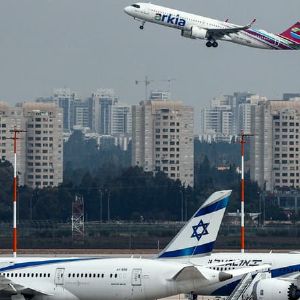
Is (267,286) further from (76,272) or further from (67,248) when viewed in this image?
(67,248)

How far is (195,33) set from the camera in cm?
16200

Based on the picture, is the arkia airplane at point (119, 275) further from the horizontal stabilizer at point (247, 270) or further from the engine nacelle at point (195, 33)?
the engine nacelle at point (195, 33)

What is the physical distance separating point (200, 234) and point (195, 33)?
7428cm

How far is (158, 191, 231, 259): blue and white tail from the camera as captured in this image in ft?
293

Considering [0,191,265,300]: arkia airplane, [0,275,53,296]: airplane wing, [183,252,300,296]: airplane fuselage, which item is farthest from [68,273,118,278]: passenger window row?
[183,252,300,296]: airplane fuselage

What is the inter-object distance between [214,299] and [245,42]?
66292 millimetres

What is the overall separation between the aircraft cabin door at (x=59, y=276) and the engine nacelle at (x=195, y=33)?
246 feet

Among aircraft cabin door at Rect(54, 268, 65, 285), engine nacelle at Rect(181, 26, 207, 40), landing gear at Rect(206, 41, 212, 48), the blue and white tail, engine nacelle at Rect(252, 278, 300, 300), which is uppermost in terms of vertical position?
engine nacelle at Rect(181, 26, 207, 40)

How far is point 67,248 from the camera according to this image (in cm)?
18475

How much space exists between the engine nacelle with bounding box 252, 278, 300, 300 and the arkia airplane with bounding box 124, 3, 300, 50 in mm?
74834

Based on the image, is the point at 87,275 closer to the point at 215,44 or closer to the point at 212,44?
the point at 212,44

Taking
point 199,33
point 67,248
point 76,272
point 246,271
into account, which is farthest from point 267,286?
point 67,248

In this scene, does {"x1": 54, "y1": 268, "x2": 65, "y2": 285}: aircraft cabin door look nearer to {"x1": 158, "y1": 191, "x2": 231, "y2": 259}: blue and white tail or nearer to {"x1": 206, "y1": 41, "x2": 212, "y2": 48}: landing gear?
{"x1": 158, "y1": 191, "x2": 231, "y2": 259}: blue and white tail

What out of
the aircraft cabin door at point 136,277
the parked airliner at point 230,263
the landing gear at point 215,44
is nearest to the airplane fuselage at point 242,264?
the parked airliner at point 230,263
